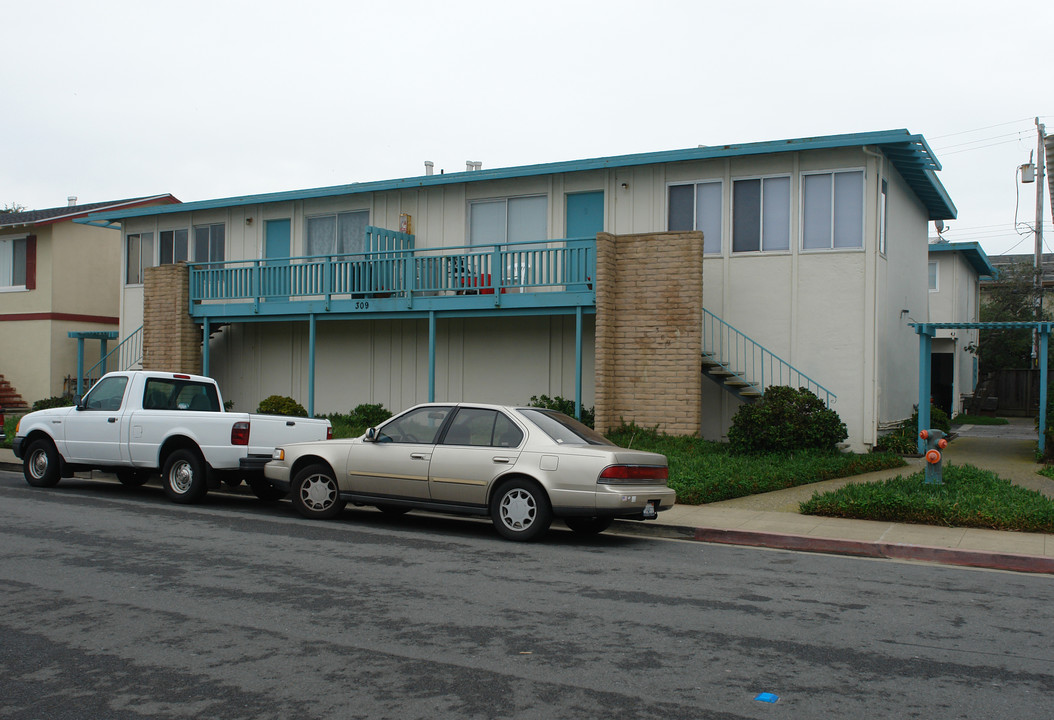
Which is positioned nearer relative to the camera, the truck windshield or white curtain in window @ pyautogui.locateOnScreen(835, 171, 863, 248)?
the truck windshield

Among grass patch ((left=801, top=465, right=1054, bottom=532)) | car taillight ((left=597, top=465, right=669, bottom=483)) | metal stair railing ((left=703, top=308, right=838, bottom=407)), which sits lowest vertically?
grass patch ((left=801, top=465, right=1054, bottom=532))

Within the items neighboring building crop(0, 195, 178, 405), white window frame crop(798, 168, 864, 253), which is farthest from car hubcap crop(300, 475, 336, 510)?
neighboring building crop(0, 195, 178, 405)

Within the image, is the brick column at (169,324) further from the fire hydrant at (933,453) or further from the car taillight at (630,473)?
the fire hydrant at (933,453)

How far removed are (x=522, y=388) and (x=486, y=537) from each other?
32.9 feet

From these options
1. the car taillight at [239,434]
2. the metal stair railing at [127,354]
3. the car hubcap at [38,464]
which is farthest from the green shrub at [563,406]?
the metal stair railing at [127,354]

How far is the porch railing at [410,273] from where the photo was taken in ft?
59.7

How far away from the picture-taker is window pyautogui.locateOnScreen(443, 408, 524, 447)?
10094 mm

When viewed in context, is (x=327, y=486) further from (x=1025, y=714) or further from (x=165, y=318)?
(x=165, y=318)

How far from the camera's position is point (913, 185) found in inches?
787

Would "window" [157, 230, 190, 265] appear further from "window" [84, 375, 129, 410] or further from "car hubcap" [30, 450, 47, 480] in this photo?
"window" [84, 375, 129, 410]

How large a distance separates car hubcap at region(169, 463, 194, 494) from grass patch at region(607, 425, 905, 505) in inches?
252

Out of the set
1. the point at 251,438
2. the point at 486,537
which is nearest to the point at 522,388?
the point at 251,438

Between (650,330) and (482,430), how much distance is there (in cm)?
745

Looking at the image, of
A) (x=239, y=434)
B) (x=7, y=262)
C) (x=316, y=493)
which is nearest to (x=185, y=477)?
(x=239, y=434)
